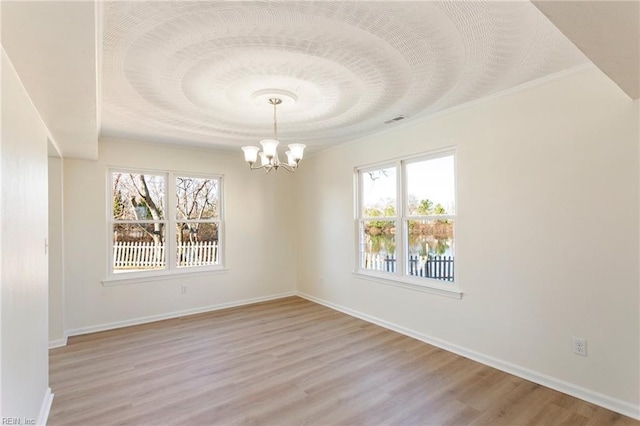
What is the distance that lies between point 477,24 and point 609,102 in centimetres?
131

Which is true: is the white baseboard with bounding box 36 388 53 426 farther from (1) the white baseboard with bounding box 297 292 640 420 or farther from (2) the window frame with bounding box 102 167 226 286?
(1) the white baseboard with bounding box 297 292 640 420

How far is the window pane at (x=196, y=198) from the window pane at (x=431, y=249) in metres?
3.09

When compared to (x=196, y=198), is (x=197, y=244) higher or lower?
lower

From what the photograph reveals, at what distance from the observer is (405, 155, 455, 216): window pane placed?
3605mm

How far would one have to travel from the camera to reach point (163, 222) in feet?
15.7

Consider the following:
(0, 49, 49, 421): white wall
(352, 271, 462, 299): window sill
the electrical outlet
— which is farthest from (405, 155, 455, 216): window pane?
(0, 49, 49, 421): white wall

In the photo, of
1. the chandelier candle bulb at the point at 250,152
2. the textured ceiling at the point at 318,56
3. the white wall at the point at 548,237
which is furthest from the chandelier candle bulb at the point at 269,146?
the white wall at the point at 548,237

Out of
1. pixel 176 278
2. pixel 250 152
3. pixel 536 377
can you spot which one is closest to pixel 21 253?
pixel 250 152

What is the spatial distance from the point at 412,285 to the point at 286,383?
1861 millimetres

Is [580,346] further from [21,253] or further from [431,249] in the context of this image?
[21,253]

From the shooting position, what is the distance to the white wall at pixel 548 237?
7.72ft

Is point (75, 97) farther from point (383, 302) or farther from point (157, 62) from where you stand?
point (383, 302)

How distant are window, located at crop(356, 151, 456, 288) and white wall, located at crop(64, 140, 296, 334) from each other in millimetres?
1754

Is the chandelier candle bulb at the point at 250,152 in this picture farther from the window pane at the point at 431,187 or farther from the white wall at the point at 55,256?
the white wall at the point at 55,256
